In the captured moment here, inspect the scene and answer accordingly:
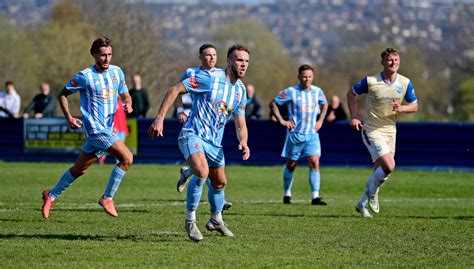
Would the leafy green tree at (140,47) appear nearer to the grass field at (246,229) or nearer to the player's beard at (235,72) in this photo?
the grass field at (246,229)

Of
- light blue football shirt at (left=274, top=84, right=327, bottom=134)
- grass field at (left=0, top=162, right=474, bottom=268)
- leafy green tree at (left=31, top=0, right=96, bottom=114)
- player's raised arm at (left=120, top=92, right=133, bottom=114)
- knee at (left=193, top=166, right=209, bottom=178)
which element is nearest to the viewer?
grass field at (left=0, top=162, right=474, bottom=268)

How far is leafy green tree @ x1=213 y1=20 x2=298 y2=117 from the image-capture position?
285 feet

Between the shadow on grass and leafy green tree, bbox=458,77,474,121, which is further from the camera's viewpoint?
leafy green tree, bbox=458,77,474,121

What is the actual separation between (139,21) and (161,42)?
2.57 m

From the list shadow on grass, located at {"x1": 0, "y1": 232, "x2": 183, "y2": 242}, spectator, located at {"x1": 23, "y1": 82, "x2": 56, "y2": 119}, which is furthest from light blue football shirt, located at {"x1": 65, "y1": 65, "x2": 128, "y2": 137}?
spectator, located at {"x1": 23, "y1": 82, "x2": 56, "y2": 119}

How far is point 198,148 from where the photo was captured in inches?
464

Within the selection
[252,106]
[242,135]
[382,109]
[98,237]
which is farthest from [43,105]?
[242,135]

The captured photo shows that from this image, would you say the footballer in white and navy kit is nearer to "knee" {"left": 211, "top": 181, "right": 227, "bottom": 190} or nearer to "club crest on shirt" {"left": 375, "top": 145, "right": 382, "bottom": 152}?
"club crest on shirt" {"left": 375, "top": 145, "right": 382, "bottom": 152}

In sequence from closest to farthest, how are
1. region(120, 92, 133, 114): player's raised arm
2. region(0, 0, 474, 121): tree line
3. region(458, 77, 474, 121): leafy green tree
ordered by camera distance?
region(120, 92, 133, 114): player's raised arm < region(0, 0, 474, 121): tree line < region(458, 77, 474, 121): leafy green tree

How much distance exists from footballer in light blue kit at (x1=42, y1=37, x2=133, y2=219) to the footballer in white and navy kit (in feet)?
10.3

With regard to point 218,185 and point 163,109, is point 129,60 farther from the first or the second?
point 163,109

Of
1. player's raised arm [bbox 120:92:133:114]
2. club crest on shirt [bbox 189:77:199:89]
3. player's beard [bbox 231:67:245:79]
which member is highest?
player's beard [bbox 231:67:245:79]

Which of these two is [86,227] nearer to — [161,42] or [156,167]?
[156,167]

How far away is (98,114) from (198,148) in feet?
7.10
